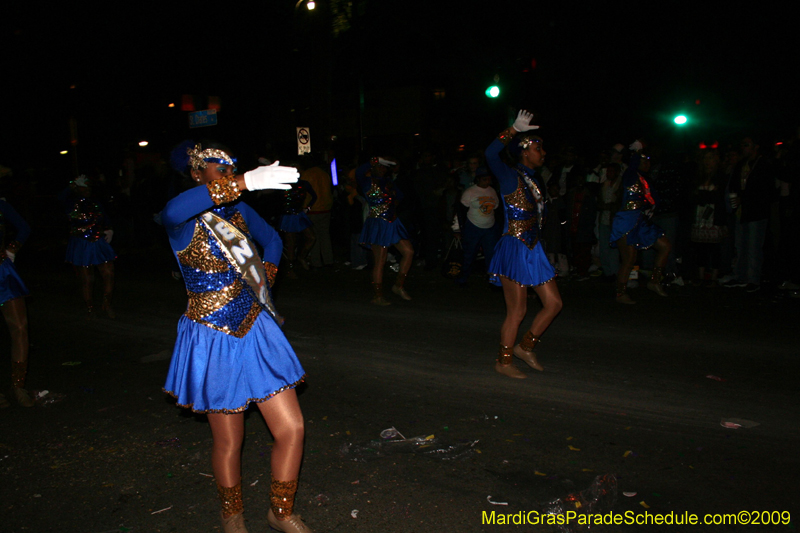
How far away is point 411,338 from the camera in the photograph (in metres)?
6.95

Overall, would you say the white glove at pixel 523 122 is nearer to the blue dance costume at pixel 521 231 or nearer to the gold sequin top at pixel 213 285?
the blue dance costume at pixel 521 231

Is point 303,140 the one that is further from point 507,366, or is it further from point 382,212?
point 507,366

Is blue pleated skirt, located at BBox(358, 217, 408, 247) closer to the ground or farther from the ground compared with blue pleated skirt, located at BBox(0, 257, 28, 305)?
farther from the ground

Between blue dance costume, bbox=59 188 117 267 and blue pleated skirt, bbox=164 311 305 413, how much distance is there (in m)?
5.91

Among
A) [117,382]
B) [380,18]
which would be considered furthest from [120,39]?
[117,382]

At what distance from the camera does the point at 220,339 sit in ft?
9.80

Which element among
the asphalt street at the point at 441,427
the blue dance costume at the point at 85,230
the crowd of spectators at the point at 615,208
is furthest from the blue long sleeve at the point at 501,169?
the blue dance costume at the point at 85,230

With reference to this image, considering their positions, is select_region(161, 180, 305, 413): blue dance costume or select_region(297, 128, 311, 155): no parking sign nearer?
select_region(161, 180, 305, 413): blue dance costume

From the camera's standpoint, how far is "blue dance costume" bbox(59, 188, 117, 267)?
26.4 feet

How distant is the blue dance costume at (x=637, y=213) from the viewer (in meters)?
8.43

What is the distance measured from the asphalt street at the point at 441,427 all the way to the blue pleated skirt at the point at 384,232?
1405 millimetres

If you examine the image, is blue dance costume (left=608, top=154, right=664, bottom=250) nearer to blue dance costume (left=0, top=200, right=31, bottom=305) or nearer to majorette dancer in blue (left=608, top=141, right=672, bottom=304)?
majorette dancer in blue (left=608, top=141, right=672, bottom=304)

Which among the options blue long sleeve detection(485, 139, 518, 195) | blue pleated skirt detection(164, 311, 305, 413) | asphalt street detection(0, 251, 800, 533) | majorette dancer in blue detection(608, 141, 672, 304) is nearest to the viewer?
blue pleated skirt detection(164, 311, 305, 413)

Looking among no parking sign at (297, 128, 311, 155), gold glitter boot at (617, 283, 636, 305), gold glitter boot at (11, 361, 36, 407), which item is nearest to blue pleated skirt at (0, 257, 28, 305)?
gold glitter boot at (11, 361, 36, 407)
